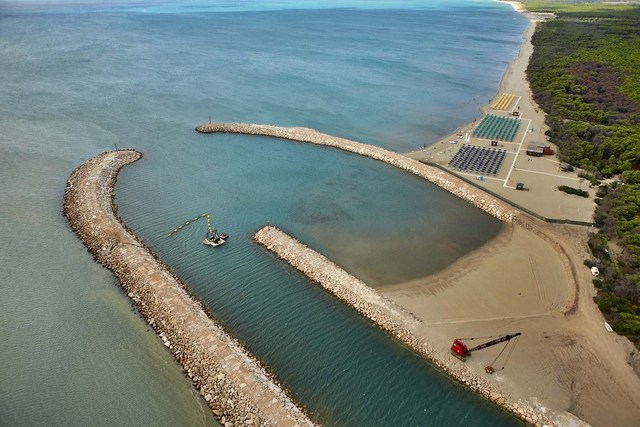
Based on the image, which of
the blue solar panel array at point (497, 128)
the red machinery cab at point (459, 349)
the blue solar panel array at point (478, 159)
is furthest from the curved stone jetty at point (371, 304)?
the blue solar panel array at point (497, 128)

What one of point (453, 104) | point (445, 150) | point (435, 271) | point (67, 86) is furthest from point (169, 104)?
point (435, 271)

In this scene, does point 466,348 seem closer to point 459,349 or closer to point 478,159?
point 459,349

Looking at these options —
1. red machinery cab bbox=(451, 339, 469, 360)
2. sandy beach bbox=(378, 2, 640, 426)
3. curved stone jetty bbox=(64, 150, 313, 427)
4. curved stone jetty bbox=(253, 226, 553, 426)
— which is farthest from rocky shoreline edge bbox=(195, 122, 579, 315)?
curved stone jetty bbox=(64, 150, 313, 427)

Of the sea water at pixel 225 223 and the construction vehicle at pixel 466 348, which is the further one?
the construction vehicle at pixel 466 348

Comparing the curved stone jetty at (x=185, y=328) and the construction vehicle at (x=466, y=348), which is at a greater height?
the construction vehicle at (x=466, y=348)

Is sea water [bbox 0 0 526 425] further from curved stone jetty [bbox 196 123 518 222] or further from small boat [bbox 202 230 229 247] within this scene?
curved stone jetty [bbox 196 123 518 222]

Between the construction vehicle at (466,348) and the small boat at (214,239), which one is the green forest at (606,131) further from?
the small boat at (214,239)

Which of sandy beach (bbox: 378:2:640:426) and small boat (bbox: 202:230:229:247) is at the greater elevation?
sandy beach (bbox: 378:2:640:426)
